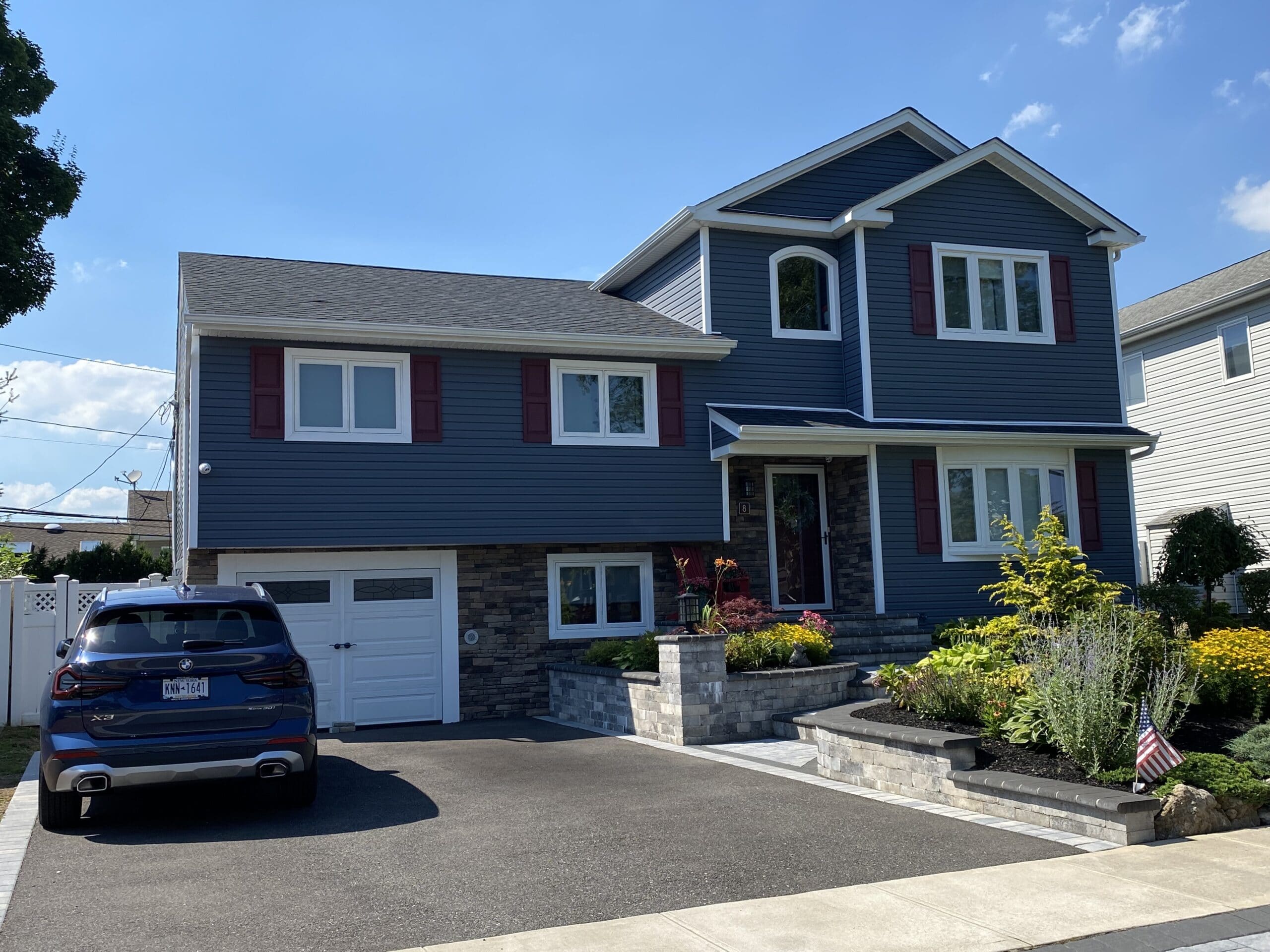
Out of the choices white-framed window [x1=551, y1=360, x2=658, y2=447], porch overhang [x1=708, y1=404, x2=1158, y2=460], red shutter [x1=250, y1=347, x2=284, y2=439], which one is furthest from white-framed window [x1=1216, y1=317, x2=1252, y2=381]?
red shutter [x1=250, y1=347, x2=284, y2=439]

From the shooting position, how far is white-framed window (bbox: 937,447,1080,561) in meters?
16.0

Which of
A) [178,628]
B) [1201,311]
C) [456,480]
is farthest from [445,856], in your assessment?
[1201,311]

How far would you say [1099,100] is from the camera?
490 inches

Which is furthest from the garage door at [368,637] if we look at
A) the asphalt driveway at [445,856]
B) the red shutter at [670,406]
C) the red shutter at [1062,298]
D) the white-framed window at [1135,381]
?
the white-framed window at [1135,381]

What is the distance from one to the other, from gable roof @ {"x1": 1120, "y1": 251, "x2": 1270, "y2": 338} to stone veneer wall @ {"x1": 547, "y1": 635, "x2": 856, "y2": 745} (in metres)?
13.2

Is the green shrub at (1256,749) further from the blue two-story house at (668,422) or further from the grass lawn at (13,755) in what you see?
the grass lawn at (13,755)

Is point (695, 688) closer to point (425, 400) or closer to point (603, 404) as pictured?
point (603, 404)

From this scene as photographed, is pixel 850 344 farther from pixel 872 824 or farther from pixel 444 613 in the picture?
pixel 872 824

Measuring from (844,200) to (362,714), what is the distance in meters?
10.6

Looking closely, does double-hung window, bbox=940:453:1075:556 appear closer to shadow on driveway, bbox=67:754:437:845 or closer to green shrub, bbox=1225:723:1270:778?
green shrub, bbox=1225:723:1270:778

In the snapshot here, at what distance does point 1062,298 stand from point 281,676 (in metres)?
14.0

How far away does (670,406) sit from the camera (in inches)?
611

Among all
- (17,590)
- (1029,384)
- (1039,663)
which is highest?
(1029,384)

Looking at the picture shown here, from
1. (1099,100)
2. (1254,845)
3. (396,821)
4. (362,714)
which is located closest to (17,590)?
(362,714)
